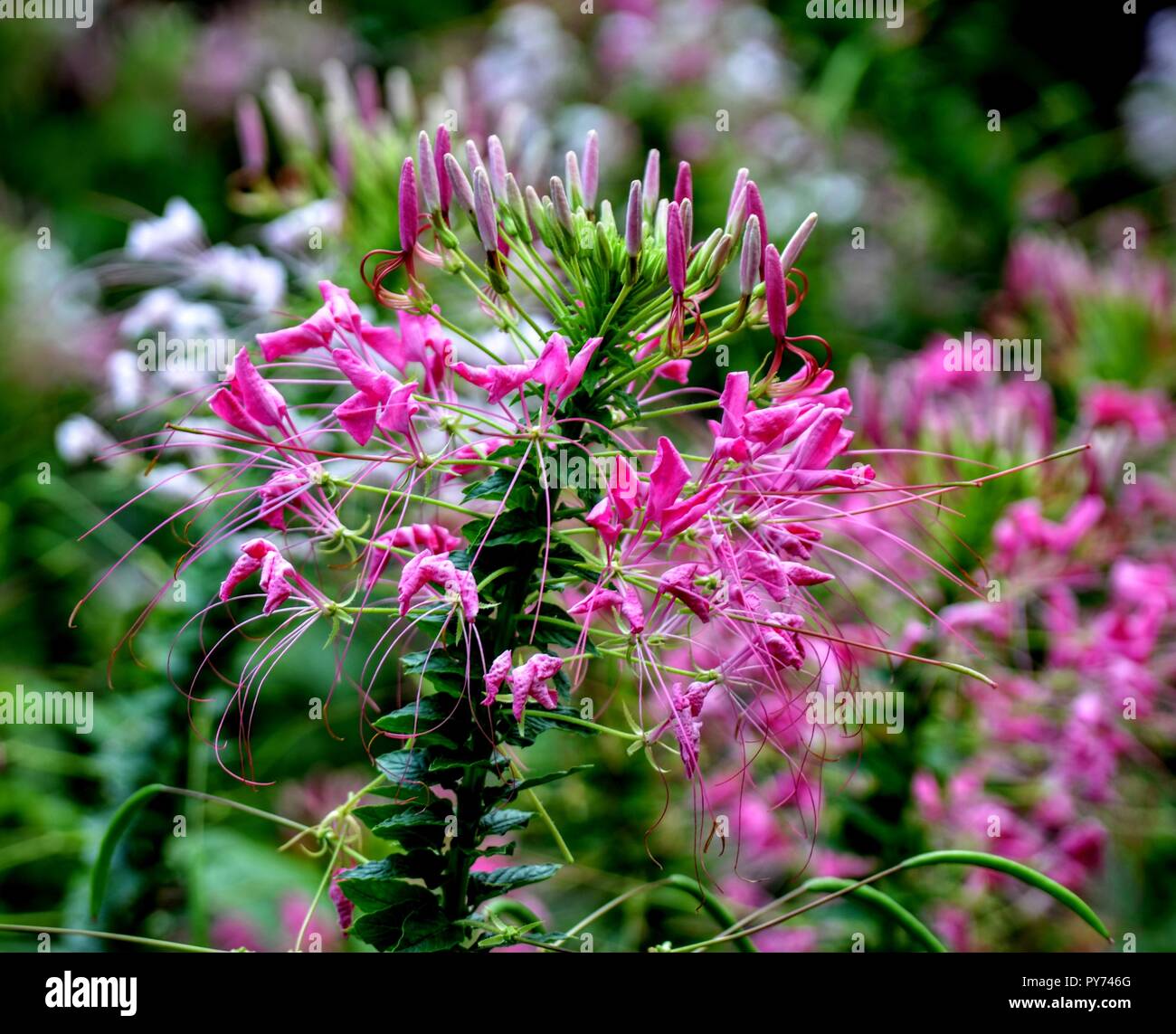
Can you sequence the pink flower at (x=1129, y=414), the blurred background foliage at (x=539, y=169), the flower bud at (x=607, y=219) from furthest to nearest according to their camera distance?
1. the pink flower at (x=1129, y=414)
2. the blurred background foliage at (x=539, y=169)
3. the flower bud at (x=607, y=219)

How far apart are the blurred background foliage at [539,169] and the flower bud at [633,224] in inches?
22.4

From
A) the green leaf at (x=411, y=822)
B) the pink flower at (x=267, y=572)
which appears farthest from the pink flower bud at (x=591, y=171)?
the green leaf at (x=411, y=822)

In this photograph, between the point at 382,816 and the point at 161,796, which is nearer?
the point at 382,816

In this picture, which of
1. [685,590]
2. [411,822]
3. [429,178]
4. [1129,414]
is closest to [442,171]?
[429,178]

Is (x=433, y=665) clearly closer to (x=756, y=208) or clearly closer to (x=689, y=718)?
(x=689, y=718)

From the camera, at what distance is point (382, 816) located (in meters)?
0.70

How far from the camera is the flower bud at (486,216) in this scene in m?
0.69

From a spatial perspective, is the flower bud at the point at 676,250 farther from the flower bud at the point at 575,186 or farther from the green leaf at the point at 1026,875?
the green leaf at the point at 1026,875

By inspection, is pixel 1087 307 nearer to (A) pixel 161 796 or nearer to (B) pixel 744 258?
(B) pixel 744 258

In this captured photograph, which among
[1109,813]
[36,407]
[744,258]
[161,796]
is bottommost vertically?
[1109,813]

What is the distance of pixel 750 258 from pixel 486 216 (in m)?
0.18

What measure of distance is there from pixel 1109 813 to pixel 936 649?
1.71 ft

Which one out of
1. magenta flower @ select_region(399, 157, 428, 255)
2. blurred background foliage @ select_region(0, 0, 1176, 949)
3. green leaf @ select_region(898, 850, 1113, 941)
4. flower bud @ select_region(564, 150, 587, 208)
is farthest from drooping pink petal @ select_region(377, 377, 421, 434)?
blurred background foliage @ select_region(0, 0, 1176, 949)
